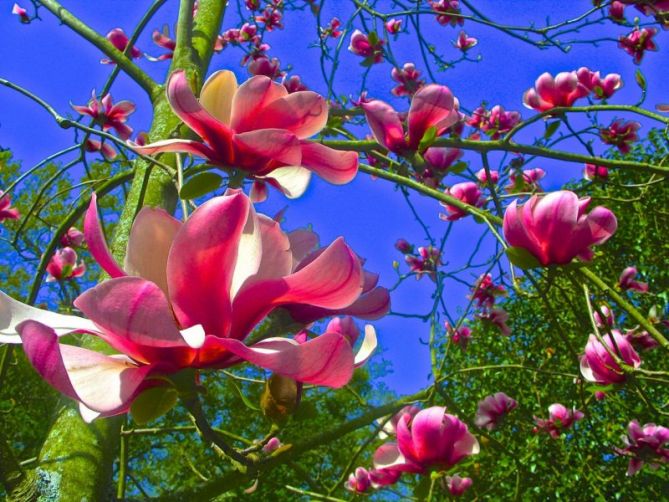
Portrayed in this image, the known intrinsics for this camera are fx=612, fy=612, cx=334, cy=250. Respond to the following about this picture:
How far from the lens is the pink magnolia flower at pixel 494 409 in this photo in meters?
2.14

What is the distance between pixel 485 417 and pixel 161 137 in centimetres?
158

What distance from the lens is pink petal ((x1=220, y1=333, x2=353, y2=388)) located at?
12.6 inches

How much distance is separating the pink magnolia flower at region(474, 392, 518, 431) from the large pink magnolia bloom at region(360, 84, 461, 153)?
1.42 m

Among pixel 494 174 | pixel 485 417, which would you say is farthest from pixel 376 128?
pixel 485 417

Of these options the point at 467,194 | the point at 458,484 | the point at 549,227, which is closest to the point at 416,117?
the point at 549,227

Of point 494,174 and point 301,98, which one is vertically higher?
point 494,174

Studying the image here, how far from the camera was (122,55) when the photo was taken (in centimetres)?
132

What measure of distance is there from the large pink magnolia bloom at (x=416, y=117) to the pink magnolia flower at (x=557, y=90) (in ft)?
2.18

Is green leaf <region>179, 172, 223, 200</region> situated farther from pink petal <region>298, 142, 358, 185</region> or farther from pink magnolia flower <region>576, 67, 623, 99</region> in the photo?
pink magnolia flower <region>576, 67, 623, 99</region>

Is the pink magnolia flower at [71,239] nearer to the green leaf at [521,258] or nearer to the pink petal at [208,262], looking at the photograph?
the green leaf at [521,258]

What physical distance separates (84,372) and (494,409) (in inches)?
79.0

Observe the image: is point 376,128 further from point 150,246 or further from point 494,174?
point 494,174

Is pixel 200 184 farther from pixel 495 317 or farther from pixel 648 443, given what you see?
pixel 495 317

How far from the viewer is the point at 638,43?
2232 mm
